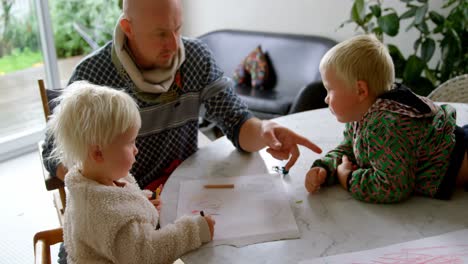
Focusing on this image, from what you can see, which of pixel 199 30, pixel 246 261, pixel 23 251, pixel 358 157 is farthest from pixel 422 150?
pixel 199 30

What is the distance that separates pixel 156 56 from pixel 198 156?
34 cm

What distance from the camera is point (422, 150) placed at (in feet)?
3.76

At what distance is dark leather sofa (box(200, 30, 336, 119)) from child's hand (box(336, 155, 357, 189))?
6.01 ft

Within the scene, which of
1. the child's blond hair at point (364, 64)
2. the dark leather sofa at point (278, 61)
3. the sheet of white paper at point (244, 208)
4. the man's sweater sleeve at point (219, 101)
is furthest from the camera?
the dark leather sofa at point (278, 61)

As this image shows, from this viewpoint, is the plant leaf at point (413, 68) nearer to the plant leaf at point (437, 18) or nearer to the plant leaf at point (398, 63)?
the plant leaf at point (398, 63)

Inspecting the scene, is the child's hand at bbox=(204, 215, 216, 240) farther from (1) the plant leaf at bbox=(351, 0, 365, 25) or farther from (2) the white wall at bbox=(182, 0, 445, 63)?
(2) the white wall at bbox=(182, 0, 445, 63)

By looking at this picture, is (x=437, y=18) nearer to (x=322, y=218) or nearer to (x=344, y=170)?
(x=344, y=170)

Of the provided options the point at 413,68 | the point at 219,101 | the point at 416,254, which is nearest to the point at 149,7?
the point at 219,101

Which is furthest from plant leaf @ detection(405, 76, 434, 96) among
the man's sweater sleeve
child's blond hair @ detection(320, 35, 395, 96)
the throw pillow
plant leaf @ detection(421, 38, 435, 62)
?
child's blond hair @ detection(320, 35, 395, 96)

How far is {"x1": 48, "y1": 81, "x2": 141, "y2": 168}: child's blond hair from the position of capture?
950 mm

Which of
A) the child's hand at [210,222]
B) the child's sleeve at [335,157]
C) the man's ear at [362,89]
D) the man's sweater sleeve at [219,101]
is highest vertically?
the man's ear at [362,89]

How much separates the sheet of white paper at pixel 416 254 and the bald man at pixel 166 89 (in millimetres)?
396

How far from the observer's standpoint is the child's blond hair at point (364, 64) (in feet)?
3.91

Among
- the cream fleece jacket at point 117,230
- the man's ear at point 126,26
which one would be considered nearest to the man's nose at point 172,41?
the man's ear at point 126,26
